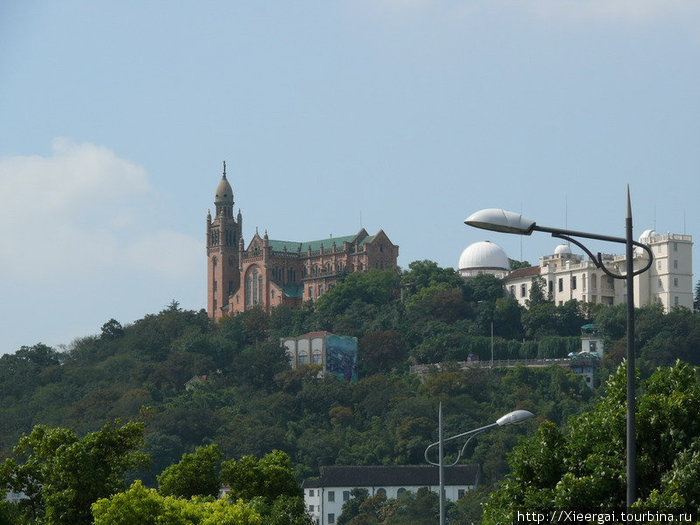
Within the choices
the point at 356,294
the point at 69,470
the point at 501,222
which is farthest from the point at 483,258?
the point at 501,222

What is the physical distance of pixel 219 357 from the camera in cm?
15650

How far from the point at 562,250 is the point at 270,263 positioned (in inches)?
1261

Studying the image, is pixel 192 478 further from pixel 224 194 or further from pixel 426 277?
pixel 224 194

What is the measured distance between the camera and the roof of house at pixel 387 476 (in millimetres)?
116250

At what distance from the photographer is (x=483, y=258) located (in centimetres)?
16188

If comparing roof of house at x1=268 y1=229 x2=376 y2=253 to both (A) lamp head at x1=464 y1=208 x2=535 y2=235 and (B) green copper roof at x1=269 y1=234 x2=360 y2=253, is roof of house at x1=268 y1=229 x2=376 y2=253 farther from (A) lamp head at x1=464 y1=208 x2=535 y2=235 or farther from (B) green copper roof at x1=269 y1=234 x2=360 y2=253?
(A) lamp head at x1=464 y1=208 x2=535 y2=235

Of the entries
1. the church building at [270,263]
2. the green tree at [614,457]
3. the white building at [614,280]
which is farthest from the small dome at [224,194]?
the green tree at [614,457]

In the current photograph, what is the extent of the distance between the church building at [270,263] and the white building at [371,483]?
47.8 meters

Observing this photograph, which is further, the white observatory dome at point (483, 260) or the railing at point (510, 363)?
the white observatory dome at point (483, 260)

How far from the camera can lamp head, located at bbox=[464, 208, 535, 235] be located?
23.3m

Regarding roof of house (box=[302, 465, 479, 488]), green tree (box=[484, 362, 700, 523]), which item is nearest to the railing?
roof of house (box=[302, 465, 479, 488])

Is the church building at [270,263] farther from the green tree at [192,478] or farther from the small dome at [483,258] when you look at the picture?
the green tree at [192,478]

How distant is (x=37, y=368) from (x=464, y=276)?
1794 inches

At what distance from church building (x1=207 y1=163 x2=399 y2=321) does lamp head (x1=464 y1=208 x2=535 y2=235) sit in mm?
139764
